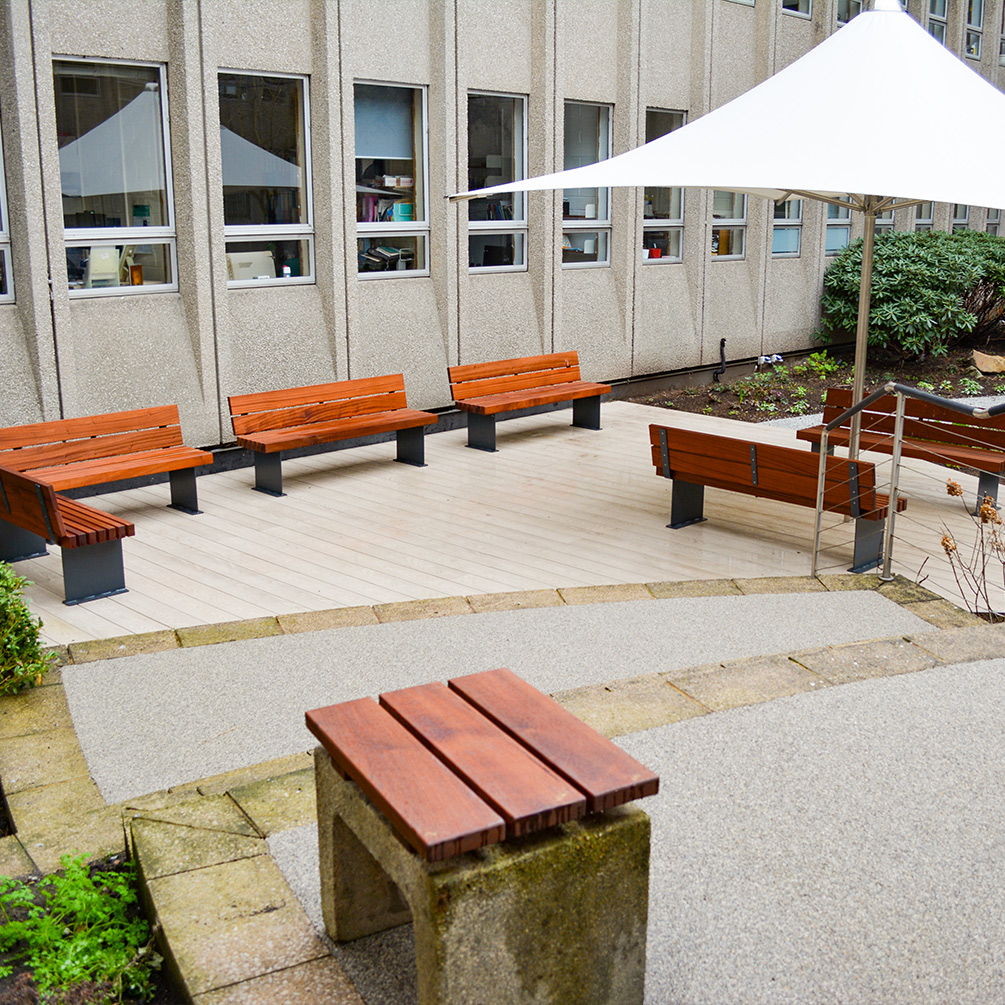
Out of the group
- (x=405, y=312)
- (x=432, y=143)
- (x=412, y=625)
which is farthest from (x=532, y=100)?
(x=412, y=625)

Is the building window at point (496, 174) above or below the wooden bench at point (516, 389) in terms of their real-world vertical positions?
above

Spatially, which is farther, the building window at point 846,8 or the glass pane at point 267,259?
the building window at point 846,8

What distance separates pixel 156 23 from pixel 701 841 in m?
8.02

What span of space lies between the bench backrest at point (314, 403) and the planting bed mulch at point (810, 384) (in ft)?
13.7

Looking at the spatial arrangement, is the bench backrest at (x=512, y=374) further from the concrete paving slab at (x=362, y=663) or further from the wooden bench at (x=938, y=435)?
the concrete paving slab at (x=362, y=663)

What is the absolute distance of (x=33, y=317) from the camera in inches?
324

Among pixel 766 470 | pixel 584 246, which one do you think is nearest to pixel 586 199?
pixel 584 246

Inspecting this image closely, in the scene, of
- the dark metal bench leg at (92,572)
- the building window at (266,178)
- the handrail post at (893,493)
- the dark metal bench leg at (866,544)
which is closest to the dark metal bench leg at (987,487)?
the dark metal bench leg at (866,544)

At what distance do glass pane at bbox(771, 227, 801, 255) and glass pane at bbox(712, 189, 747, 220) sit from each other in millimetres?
817

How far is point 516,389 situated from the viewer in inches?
428

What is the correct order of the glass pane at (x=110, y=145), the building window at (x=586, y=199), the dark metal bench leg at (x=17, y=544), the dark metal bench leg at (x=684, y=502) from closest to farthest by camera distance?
the dark metal bench leg at (x=17, y=544)
the dark metal bench leg at (x=684, y=502)
the glass pane at (x=110, y=145)
the building window at (x=586, y=199)

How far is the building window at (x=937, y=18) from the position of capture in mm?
17766

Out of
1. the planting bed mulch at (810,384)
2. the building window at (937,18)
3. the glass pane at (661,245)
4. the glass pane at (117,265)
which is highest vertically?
the building window at (937,18)

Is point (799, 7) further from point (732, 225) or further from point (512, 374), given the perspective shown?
point (512, 374)
